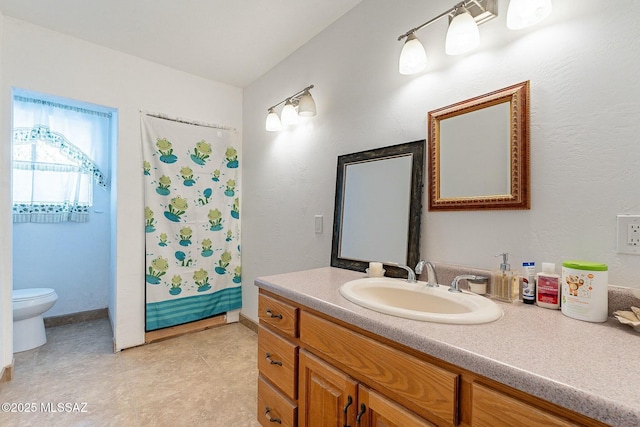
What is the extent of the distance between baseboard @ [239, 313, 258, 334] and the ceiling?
235cm

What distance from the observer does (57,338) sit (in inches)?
103

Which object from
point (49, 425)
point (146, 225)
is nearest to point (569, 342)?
point (49, 425)

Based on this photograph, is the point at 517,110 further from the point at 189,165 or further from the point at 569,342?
the point at 189,165

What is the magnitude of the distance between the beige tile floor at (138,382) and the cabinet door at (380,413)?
101 cm

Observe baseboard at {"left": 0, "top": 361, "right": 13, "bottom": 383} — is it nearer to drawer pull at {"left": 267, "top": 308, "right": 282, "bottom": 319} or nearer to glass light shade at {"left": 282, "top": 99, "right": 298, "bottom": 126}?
drawer pull at {"left": 267, "top": 308, "right": 282, "bottom": 319}

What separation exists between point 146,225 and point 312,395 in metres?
2.05

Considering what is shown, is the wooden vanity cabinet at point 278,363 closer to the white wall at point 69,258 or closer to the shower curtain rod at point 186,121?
the shower curtain rod at point 186,121

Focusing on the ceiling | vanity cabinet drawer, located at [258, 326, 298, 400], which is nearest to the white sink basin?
vanity cabinet drawer, located at [258, 326, 298, 400]

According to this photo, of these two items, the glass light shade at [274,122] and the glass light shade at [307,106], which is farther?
the glass light shade at [274,122]

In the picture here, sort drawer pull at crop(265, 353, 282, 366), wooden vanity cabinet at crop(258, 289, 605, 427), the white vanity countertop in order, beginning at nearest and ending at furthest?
the white vanity countertop < wooden vanity cabinet at crop(258, 289, 605, 427) < drawer pull at crop(265, 353, 282, 366)

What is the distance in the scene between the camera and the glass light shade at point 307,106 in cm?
194

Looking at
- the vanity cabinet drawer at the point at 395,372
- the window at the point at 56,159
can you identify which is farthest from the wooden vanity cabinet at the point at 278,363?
the window at the point at 56,159

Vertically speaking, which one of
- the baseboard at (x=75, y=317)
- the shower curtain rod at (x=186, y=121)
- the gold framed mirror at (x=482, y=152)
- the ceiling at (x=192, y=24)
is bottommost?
the baseboard at (x=75, y=317)

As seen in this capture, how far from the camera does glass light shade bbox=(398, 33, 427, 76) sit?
1.33 metres
